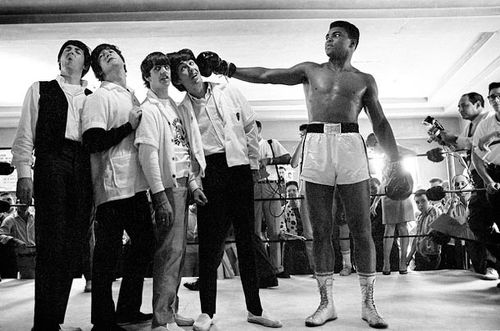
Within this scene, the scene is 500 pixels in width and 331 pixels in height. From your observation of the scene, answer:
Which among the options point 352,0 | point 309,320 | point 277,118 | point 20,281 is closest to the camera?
point 309,320

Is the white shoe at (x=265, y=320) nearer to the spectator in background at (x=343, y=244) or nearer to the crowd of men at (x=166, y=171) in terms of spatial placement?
the crowd of men at (x=166, y=171)

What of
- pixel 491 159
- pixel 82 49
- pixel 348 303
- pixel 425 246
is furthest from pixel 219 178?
pixel 425 246

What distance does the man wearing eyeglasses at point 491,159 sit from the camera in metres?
3.22

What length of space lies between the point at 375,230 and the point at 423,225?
2.16ft

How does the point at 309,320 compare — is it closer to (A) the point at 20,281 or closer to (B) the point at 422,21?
(A) the point at 20,281

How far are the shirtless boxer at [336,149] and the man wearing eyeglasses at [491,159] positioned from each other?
1.04 metres

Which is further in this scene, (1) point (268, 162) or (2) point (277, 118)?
(2) point (277, 118)

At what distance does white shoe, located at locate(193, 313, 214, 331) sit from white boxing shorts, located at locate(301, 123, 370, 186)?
0.94 meters

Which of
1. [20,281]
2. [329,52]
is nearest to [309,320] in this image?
[329,52]

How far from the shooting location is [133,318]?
2367 mm

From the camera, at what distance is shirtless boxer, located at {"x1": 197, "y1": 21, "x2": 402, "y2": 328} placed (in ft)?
8.23

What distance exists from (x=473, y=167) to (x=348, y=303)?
175 centimetres

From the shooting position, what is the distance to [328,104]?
8.52ft

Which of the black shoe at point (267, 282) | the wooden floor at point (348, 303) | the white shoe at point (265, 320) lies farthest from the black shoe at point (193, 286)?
the white shoe at point (265, 320)
